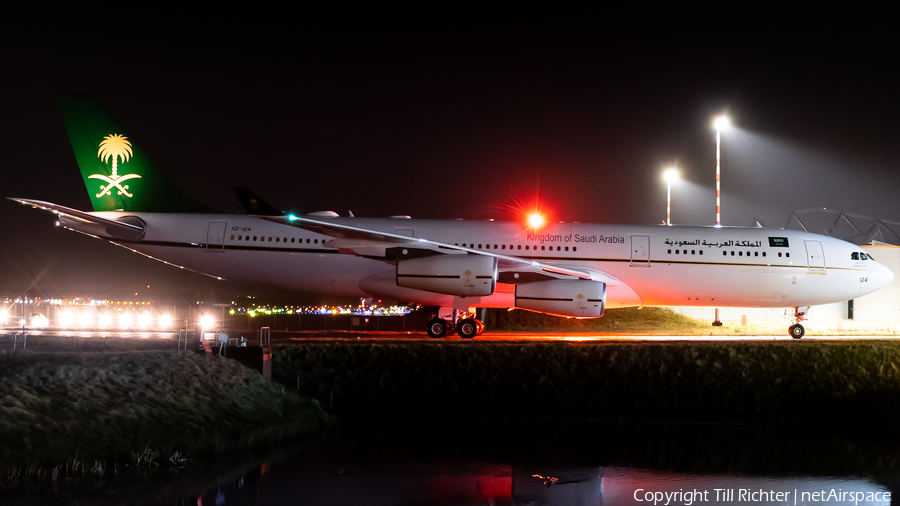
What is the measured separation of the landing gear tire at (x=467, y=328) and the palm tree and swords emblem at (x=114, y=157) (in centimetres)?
1164

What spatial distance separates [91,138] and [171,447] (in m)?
14.1

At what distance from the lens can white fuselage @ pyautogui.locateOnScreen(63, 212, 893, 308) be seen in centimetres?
2109

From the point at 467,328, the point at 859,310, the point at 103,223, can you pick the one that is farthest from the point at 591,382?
the point at 859,310

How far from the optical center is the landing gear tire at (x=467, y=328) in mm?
20125

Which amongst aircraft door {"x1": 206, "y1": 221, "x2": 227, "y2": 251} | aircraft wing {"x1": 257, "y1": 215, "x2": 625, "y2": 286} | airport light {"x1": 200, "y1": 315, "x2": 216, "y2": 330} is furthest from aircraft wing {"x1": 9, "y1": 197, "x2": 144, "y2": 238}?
aircraft wing {"x1": 257, "y1": 215, "x2": 625, "y2": 286}

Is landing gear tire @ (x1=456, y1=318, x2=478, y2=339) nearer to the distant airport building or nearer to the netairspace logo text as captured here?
the netairspace logo text

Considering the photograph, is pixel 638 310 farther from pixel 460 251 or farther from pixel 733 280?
pixel 460 251

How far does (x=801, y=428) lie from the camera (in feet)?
53.5

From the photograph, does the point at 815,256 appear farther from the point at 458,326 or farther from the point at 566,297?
the point at 458,326

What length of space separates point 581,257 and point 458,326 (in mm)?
4263

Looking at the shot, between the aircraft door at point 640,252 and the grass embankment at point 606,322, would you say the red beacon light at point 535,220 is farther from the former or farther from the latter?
the grass embankment at point 606,322

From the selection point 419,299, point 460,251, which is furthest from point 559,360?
point 419,299

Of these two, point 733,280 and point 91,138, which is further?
point 91,138

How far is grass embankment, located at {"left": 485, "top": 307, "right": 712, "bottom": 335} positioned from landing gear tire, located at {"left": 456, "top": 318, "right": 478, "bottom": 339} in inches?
400
